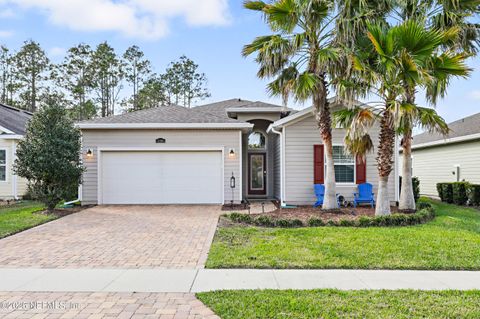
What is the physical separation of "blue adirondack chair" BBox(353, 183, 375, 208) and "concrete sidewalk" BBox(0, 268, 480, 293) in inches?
248

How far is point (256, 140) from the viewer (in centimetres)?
1603

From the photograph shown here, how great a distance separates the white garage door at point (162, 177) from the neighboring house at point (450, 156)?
859 cm

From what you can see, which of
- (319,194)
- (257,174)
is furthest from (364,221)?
(257,174)

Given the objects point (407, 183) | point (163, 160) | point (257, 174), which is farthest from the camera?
point (257, 174)

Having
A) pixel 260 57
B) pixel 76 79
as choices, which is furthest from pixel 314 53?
pixel 76 79

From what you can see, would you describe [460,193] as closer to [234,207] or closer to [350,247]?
[234,207]

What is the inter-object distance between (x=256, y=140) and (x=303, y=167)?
4620mm

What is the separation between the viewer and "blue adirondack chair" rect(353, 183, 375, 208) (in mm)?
11248

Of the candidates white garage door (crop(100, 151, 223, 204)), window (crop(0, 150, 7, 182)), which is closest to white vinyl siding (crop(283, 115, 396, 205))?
white garage door (crop(100, 151, 223, 204))

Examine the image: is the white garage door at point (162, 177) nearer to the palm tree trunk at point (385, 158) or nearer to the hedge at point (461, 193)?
the palm tree trunk at point (385, 158)

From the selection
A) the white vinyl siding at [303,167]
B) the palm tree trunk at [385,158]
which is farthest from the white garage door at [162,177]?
the palm tree trunk at [385,158]

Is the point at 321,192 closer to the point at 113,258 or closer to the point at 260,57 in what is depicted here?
the point at 260,57

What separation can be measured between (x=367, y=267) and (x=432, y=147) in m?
14.7

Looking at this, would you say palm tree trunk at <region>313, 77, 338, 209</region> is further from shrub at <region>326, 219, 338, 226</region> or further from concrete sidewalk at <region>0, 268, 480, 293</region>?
concrete sidewalk at <region>0, 268, 480, 293</region>
